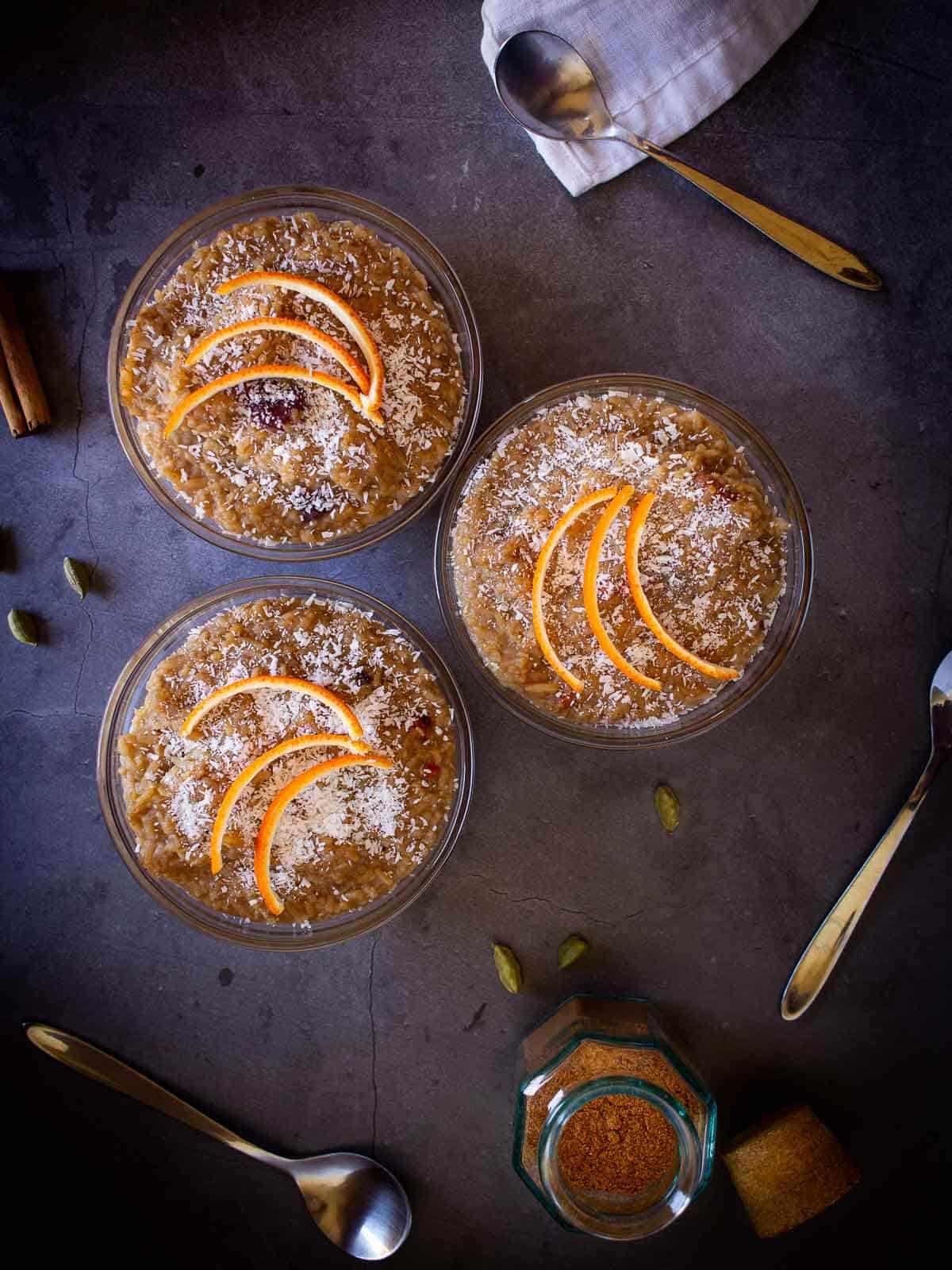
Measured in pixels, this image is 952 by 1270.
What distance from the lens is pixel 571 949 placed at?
257 centimetres

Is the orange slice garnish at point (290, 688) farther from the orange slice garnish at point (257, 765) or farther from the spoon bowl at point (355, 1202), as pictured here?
the spoon bowl at point (355, 1202)

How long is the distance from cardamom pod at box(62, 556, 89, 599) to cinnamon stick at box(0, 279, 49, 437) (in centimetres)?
39

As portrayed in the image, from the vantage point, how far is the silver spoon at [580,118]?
237 centimetres

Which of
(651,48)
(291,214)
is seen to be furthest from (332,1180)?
(651,48)

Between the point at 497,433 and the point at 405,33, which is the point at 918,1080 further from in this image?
the point at 405,33

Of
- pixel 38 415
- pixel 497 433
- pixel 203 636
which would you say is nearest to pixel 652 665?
pixel 497 433

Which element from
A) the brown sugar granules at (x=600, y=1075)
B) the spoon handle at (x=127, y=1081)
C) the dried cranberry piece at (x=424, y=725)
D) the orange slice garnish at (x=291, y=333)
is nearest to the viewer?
the orange slice garnish at (x=291, y=333)

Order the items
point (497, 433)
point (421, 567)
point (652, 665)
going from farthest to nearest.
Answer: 1. point (421, 567)
2. point (497, 433)
3. point (652, 665)

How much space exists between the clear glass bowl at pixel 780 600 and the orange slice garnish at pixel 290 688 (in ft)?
1.56

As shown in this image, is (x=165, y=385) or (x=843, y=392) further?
(x=843, y=392)

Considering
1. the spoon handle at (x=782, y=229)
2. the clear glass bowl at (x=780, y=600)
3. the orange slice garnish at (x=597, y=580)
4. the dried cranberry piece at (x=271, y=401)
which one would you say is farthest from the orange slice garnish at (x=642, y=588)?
the spoon handle at (x=782, y=229)

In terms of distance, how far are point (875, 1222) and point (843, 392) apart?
254cm

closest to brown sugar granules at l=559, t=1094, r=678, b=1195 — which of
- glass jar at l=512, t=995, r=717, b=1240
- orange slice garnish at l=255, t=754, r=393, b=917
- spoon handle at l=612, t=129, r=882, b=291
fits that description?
glass jar at l=512, t=995, r=717, b=1240

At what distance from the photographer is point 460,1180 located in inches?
104
